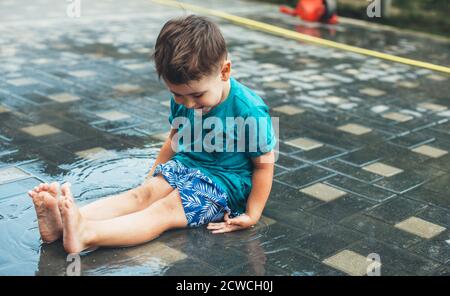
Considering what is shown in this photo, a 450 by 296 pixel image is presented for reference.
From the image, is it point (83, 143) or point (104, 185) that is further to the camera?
point (83, 143)

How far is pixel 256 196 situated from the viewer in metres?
2.88

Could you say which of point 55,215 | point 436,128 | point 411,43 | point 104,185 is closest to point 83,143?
point 104,185

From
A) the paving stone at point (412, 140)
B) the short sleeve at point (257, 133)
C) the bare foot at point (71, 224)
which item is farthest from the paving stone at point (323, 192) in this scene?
the bare foot at point (71, 224)

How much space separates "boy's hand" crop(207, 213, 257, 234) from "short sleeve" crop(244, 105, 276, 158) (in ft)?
0.98

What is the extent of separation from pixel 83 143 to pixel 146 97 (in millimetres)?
1281

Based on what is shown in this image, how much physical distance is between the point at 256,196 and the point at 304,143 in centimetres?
145

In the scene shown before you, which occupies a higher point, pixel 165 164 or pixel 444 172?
pixel 165 164

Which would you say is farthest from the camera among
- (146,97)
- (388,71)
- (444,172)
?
(388,71)

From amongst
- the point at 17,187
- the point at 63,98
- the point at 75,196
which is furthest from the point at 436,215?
the point at 63,98

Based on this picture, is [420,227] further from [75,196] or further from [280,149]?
[75,196]

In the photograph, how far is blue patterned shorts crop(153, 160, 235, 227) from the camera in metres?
2.88

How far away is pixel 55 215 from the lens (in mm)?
2529

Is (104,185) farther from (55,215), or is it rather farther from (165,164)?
(55,215)

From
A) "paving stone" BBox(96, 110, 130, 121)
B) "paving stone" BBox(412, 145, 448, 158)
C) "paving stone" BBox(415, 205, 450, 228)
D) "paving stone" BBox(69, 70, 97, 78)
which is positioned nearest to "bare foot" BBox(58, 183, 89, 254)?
"paving stone" BBox(415, 205, 450, 228)
